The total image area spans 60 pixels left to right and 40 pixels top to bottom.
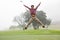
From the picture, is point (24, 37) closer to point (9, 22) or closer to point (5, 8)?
→ point (9, 22)

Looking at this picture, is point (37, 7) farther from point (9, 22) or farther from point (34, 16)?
point (9, 22)

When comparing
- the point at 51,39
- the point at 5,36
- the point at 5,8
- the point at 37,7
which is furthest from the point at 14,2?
the point at 51,39

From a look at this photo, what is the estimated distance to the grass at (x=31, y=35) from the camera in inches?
68.8

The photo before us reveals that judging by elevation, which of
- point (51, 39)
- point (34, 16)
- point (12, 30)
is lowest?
point (51, 39)

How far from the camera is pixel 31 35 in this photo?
1766 mm

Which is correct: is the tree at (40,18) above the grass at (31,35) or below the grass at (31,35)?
above

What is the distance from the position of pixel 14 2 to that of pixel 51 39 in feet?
1.80

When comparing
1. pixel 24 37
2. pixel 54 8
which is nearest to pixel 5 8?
pixel 24 37

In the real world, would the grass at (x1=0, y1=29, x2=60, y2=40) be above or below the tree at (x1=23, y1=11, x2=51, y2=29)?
below

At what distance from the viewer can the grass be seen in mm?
1747

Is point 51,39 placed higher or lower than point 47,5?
lower

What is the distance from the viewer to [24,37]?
5.74ft

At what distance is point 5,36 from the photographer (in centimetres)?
176

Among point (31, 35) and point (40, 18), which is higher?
point (40, 18)
